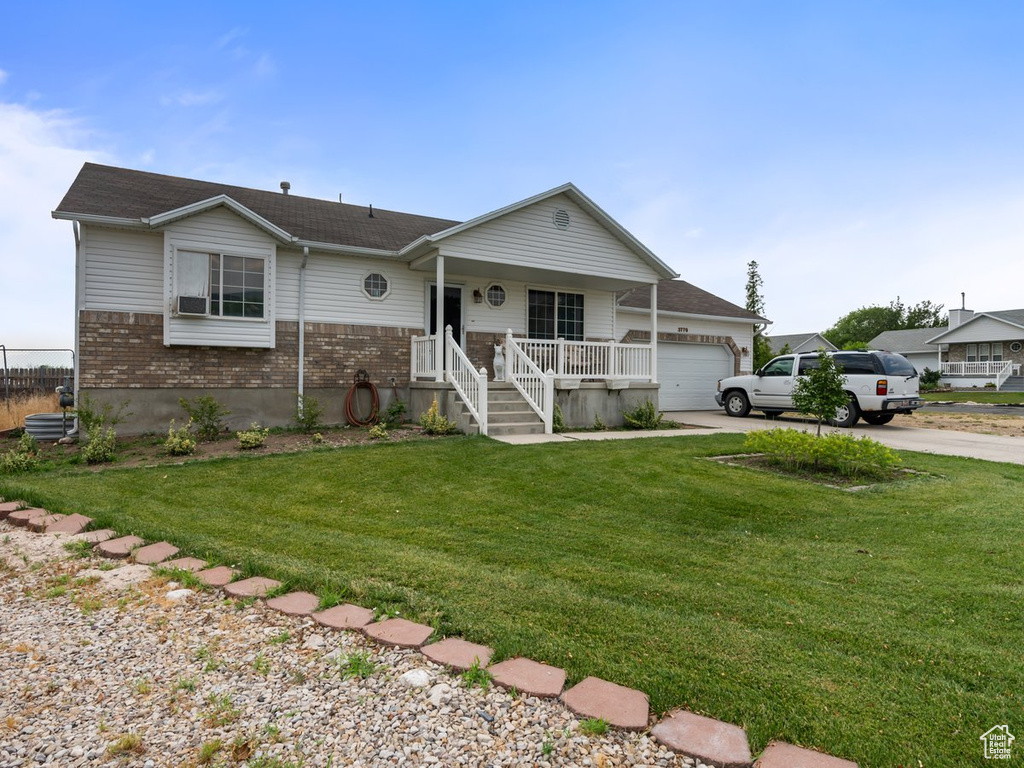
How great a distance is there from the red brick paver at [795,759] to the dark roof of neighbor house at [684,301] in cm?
1364

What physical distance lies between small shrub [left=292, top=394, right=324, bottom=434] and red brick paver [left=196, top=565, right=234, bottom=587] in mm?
6615

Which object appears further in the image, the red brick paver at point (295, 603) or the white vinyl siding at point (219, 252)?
the white vinyl siding at point (219, 252)

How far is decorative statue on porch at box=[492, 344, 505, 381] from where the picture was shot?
38.5 feet

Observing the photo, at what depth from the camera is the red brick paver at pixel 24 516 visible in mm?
4543

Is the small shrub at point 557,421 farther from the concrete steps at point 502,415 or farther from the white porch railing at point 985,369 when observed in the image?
the white porch railing at point 985,369

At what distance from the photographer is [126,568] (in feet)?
11.5

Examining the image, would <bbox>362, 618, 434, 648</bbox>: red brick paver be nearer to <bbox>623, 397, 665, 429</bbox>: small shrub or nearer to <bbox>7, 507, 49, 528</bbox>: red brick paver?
<bbox>7, 507, 49, 528</bbox>: red brick paver

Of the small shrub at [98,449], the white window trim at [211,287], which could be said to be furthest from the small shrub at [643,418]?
the small shrub at [98,449]

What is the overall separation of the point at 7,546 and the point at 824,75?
1432 centimetres

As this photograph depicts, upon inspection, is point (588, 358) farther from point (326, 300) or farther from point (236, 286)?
point (236, 286)

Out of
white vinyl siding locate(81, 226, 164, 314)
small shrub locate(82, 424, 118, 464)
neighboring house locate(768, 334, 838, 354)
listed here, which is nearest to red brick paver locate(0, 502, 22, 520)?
small shrub locate(82, 424, 118, 464)

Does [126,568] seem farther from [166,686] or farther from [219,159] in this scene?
[219,159]

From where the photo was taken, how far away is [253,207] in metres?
11.9

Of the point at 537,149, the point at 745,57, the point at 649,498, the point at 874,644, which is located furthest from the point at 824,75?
the point at 874,644
